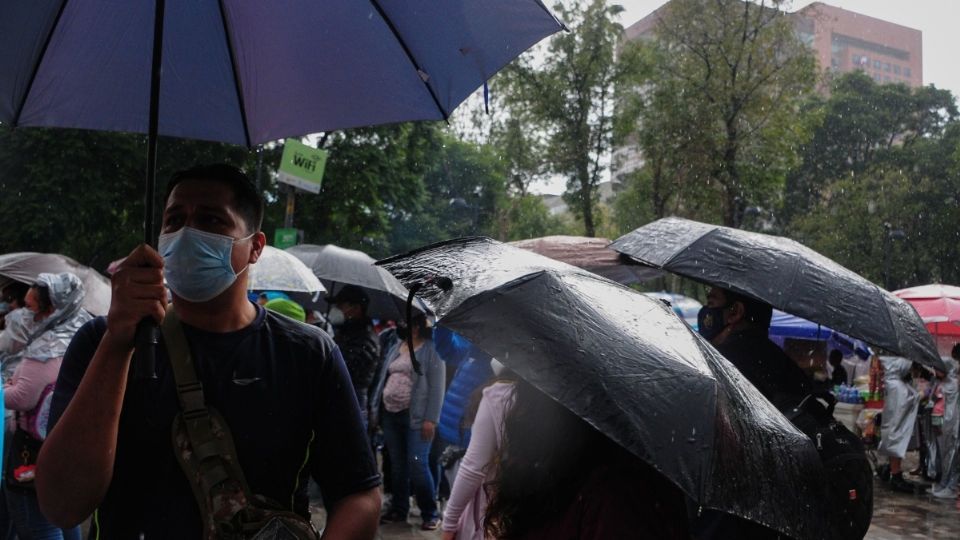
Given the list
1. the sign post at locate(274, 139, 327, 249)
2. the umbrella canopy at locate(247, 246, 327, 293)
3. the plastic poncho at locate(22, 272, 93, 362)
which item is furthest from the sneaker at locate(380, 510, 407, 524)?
the sign post at locate(274, 139, 327, 249)

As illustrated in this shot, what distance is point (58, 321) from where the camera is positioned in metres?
5.15

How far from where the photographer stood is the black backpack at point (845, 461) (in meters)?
3.24

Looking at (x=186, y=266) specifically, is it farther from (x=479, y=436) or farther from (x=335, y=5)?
(x=479, y=436)

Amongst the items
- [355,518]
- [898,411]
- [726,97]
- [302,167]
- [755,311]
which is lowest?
[898,411]

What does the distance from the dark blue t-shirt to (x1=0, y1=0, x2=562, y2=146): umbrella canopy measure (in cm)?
108

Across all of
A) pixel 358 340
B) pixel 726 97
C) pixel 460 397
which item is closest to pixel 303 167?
pixel 358 340

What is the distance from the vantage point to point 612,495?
83.0 inches

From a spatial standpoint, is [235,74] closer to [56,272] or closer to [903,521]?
[56,272]

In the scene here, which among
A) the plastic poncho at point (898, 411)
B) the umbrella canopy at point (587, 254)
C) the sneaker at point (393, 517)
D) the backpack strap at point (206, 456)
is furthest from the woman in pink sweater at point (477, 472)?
the plastic poncho at point (898, 411)

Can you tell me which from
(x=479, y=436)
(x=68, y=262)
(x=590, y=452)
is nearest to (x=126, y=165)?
(x=68, y=262)

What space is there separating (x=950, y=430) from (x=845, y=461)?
379 inches

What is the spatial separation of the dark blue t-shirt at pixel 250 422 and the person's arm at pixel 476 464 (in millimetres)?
1434

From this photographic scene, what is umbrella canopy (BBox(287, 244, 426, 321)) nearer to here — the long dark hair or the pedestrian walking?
the pedestrian walking

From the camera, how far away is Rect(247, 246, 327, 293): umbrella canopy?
302 inches
